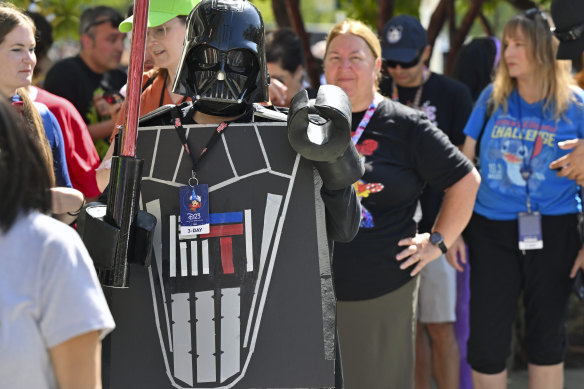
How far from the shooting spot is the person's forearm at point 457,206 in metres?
3.36

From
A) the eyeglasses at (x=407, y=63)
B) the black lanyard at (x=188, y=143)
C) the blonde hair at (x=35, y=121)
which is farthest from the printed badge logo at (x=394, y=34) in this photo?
the black lanyard at (x=188, y=143)

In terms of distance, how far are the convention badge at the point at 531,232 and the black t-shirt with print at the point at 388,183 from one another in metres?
0.68

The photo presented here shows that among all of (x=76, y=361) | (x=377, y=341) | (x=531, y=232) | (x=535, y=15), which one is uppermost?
(x=535, y=15)

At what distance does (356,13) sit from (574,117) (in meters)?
5.51

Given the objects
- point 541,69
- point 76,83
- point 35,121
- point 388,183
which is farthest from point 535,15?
point 76,83

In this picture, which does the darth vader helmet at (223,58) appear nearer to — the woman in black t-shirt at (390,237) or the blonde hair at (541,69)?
the woman in black t-shirt at (390,237)

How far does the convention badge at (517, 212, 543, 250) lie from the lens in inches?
152

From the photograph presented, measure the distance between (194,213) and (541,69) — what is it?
230 centimetres

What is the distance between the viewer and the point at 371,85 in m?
3.51

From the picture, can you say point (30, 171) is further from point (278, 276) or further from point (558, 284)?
point (558, 284)

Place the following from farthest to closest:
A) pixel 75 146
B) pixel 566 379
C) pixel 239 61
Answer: pixel 566 379
pixel 75 146
pixel 239 61

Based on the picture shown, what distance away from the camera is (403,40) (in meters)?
4.81

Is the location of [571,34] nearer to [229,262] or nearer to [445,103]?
[445,103]

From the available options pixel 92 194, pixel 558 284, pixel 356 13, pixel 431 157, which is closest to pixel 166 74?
pixel 92 194
